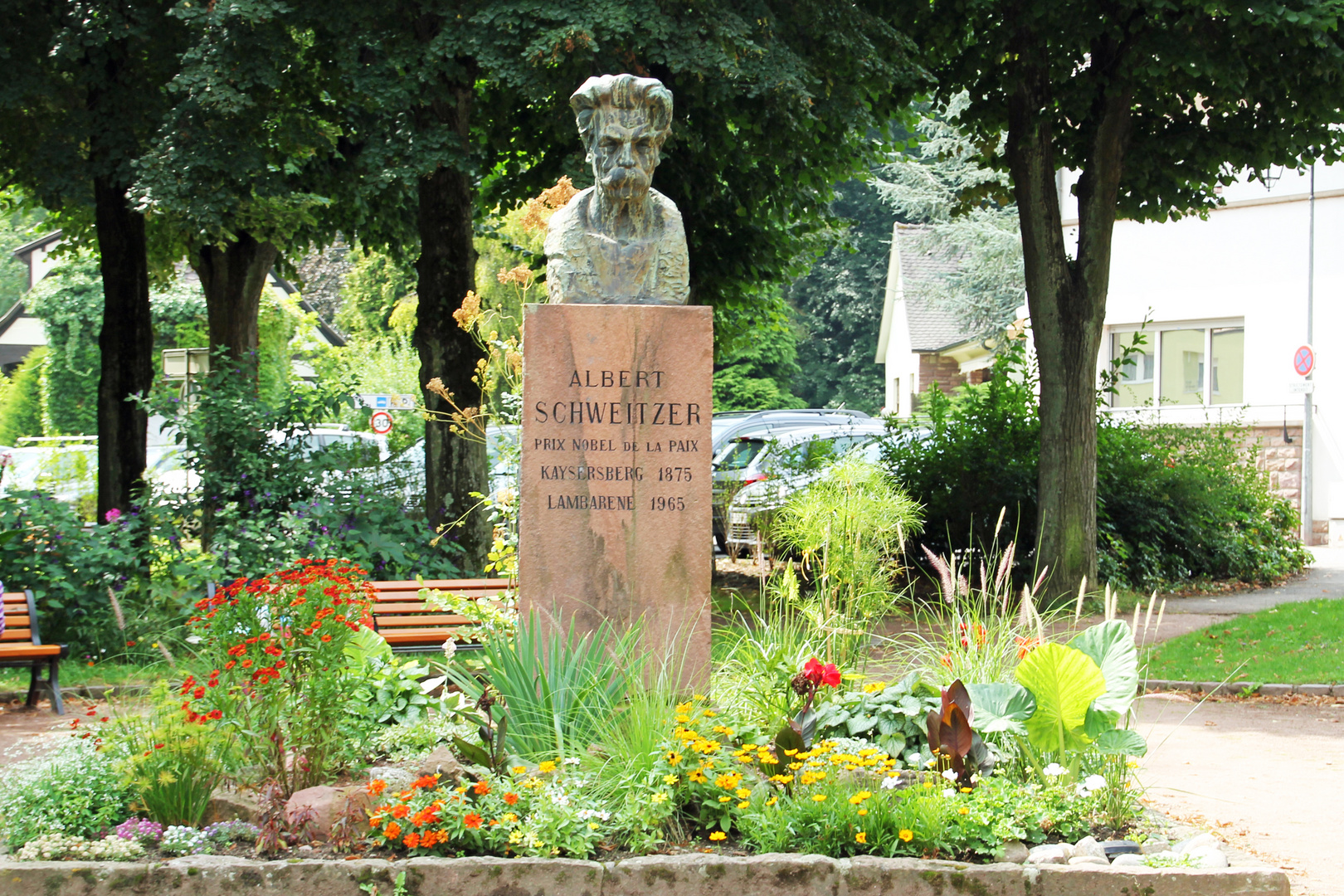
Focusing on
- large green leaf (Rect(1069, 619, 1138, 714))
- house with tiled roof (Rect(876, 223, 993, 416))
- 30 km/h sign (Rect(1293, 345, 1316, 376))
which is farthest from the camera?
house with tiled roof (Rect(876, 223, 993, 416))

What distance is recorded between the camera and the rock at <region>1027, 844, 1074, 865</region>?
4758 millimetres

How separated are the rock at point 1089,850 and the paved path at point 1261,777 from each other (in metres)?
0.93

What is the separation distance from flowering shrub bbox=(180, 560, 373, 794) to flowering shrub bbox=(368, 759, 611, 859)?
0.50m

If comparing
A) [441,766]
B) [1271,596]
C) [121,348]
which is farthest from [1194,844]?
[121,348]

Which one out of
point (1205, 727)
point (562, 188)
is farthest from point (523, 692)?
point (1205, 727)

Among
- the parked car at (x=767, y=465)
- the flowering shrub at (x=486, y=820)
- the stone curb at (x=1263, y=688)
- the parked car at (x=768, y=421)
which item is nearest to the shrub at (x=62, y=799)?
the flowering shrub at (x=486, y=820)

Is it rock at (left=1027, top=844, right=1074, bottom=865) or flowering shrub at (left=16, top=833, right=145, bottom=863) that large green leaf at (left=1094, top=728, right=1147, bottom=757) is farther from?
flowering shrub at (left=16, top=833, right=145, bottom=863)

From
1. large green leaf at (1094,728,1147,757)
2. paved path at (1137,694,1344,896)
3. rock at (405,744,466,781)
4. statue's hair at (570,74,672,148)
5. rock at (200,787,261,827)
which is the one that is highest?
statue's hair at (570,74,672,148)

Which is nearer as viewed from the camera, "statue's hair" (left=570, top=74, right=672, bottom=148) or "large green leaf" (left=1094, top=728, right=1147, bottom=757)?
"large green leaf" (left=1094, top=728, right=1147, bottom=757)

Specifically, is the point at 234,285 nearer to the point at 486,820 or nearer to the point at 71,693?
the point at 71,693

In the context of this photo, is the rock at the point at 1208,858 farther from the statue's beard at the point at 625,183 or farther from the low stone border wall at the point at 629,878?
the statue's beard at the point at 625,183

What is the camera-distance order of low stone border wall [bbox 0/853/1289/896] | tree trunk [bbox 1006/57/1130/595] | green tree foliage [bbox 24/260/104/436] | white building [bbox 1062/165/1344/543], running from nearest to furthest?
low stone border wall [bbox 0/853/1289/896] < tree trunk [bbox 1006/57/1130/595] < white building [bbox 1062/165/1344/543] < green tree foliage [bbox 24/260/104/436]

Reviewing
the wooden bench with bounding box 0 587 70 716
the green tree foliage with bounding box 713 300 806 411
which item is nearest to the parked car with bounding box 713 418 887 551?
the wooden bench with bounding box 0 587 70 716

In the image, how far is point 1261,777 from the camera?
7219 millimetres
